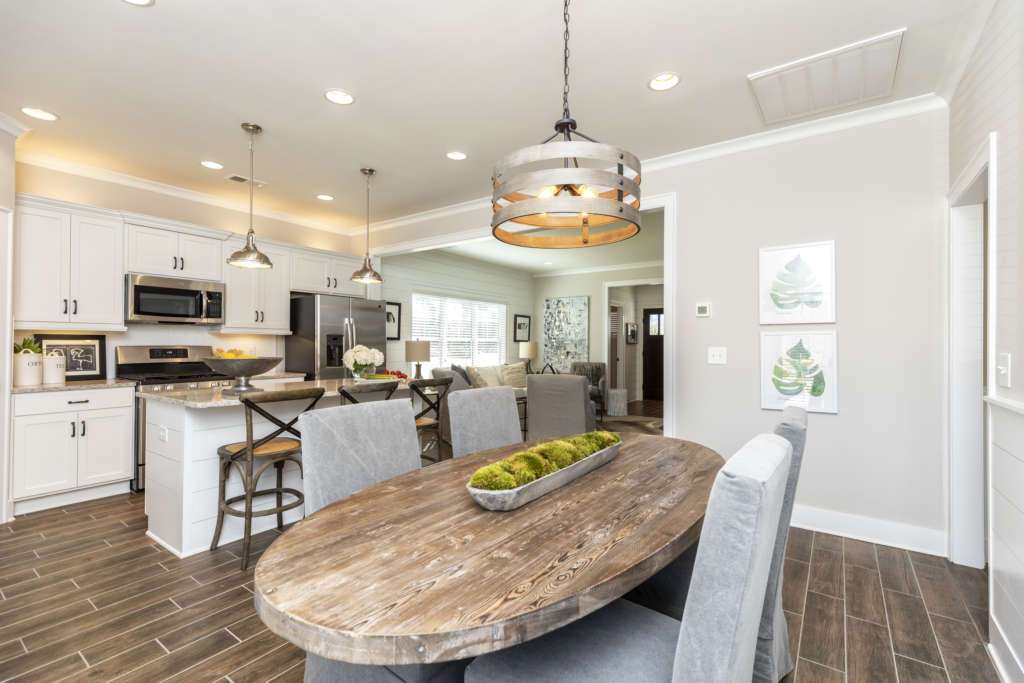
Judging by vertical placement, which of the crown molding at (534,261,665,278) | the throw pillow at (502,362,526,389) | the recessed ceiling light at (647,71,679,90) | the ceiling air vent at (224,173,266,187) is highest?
the recessed ceiling light at (647,71,679,90)

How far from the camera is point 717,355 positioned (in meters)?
3.54

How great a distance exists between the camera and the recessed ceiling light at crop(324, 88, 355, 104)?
2.84m

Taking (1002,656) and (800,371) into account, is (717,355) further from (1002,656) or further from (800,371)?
(1002,656)

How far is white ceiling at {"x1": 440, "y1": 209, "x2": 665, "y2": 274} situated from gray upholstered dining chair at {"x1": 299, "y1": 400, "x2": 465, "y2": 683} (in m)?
4.67

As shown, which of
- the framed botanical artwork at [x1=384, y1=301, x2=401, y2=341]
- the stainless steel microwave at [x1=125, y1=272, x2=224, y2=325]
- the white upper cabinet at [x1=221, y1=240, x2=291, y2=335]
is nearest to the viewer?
the stainless steel microwave at [x1=125, y1=272, x2=224, y2=325]

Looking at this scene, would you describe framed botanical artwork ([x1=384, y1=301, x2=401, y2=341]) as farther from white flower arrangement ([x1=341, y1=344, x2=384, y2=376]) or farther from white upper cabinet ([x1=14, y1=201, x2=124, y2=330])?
white upper cabinet ([x1=14, y1=201, x2=124, y2=330])


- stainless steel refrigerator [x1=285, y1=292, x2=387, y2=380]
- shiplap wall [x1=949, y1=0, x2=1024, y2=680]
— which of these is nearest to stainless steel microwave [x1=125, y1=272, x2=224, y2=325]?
stainless steel refrigerator [x1=285, y1=292, x2=387, y2=380]

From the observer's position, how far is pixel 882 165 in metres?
2.99

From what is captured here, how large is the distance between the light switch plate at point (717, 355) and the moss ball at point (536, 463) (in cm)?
237

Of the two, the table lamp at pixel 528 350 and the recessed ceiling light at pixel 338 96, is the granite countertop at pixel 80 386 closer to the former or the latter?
the recessed ceiling light at pixel 338 96

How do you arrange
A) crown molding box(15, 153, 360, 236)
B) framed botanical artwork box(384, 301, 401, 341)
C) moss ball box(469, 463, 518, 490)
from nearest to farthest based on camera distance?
moss ball box(469, 463, 518, 490)
crown molding box(15, 153, 360, 236)
framed botanical artwork box(384, 301, 401, 341)

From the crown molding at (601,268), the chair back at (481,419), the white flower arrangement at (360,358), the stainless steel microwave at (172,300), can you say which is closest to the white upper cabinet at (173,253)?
the stainless steel microwave at (172,300)

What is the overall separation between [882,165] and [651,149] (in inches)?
56.8

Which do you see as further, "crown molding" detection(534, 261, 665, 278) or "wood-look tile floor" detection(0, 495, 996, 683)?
"crown molding" detection(534, 261, 665, 278)
